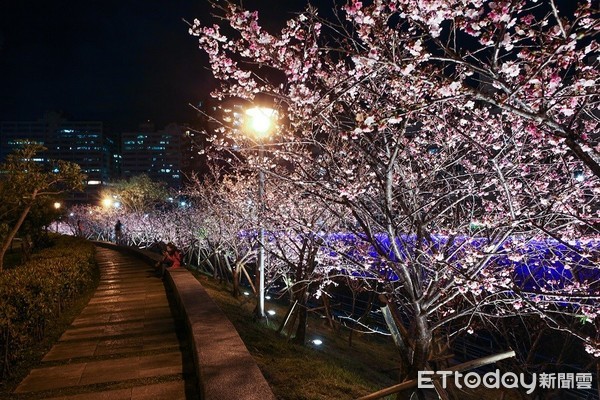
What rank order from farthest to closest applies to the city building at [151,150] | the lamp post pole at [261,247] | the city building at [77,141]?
the city building at [151,150], the city building at [77,141], the lamp post pole at [261,247]

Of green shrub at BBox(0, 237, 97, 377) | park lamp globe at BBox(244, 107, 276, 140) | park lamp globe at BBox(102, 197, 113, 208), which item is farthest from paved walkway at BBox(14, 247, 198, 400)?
park lamp globe at BBox(102, 197, 113, 208)

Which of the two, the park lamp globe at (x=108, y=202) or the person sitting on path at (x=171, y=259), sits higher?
the park lamp globe at (x=108, y=202)

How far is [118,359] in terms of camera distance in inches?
242

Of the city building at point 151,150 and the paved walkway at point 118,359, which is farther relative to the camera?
the city building at point 151,150

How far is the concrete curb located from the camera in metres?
4.09

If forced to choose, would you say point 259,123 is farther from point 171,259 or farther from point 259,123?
point 171,259

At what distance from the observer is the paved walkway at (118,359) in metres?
5.05

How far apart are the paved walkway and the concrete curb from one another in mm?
446

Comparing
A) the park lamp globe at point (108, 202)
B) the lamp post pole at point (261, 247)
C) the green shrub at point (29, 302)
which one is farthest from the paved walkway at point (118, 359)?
the park lamp globe at point (108, 202)

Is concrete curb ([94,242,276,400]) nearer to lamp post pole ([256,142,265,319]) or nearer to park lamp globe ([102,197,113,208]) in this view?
lamp post pole ([256,142,265,319])

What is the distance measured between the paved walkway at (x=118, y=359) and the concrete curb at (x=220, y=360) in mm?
446

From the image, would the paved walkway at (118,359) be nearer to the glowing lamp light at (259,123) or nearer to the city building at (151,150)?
the glowing lamp light at (259,123)

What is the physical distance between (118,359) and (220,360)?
2268mm

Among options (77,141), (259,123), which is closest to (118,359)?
(259,123)
